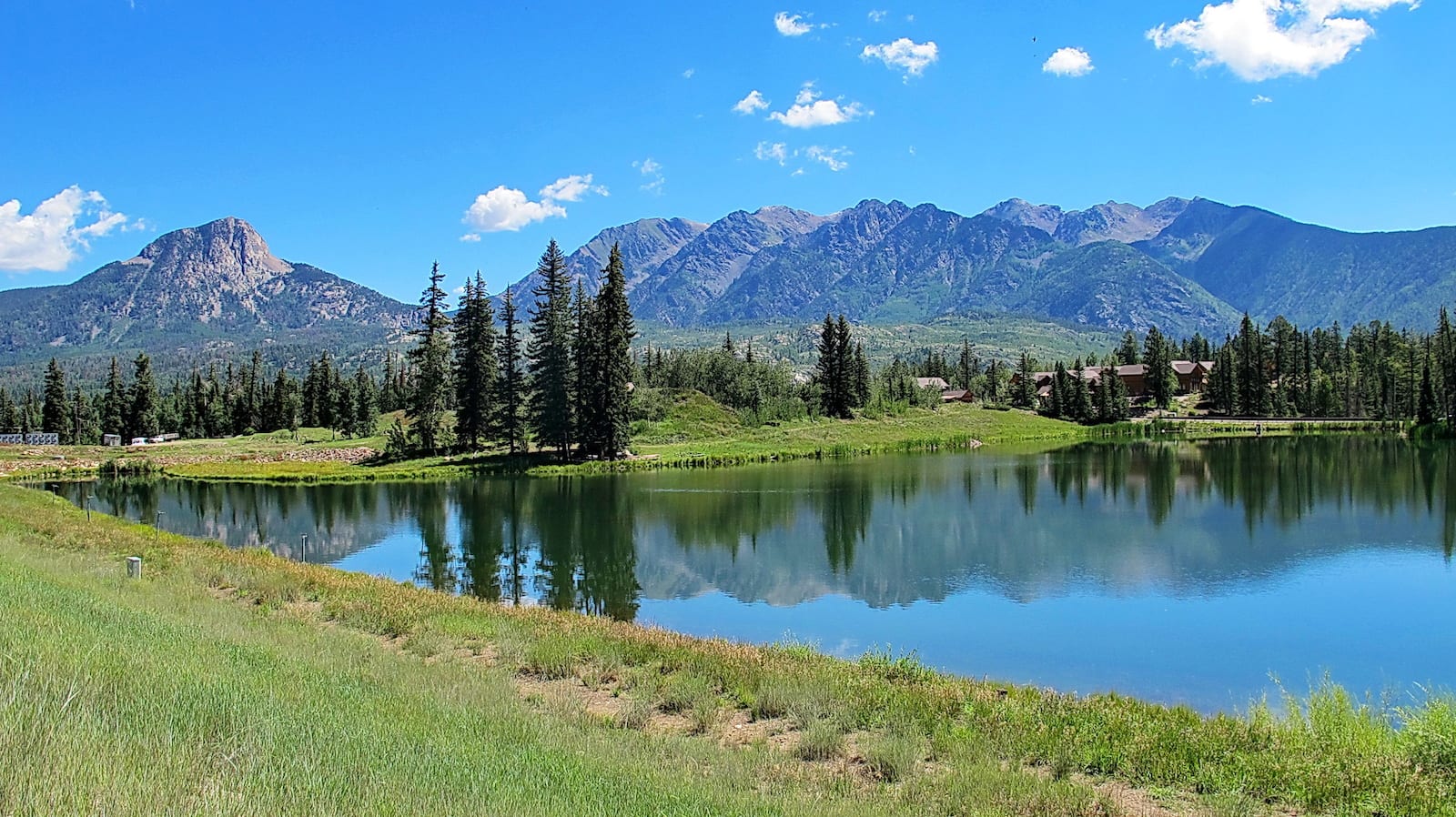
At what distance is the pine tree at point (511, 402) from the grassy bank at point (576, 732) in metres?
58.6

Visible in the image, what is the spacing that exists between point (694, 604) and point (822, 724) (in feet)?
50.0

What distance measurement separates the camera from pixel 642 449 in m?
81.6

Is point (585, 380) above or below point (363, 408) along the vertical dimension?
above

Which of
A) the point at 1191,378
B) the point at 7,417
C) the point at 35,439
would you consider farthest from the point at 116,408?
the point at 1191,378

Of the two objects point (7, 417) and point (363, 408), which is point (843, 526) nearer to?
point (363, 408)

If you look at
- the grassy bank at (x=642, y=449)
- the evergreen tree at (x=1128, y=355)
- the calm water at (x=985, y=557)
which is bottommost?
the calm water at (x=985, y=557)

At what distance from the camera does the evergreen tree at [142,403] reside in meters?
115

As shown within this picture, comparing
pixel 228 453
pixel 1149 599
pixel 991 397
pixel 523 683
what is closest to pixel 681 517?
pixel 1149 599

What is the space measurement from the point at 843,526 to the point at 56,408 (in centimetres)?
12635

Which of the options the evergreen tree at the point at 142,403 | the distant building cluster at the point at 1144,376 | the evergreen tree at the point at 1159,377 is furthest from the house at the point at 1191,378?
the evergreen tree at the point at 142,403

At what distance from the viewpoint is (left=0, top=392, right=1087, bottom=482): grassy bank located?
6988cm

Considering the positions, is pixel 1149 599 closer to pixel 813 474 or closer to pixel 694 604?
pixel 694 604

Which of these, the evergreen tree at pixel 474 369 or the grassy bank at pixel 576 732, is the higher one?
the evergreen tree at pixel 474 369

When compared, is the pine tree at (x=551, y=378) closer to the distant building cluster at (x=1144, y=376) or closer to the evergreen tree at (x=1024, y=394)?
the evergreen tree at (x=1024, y=394)
